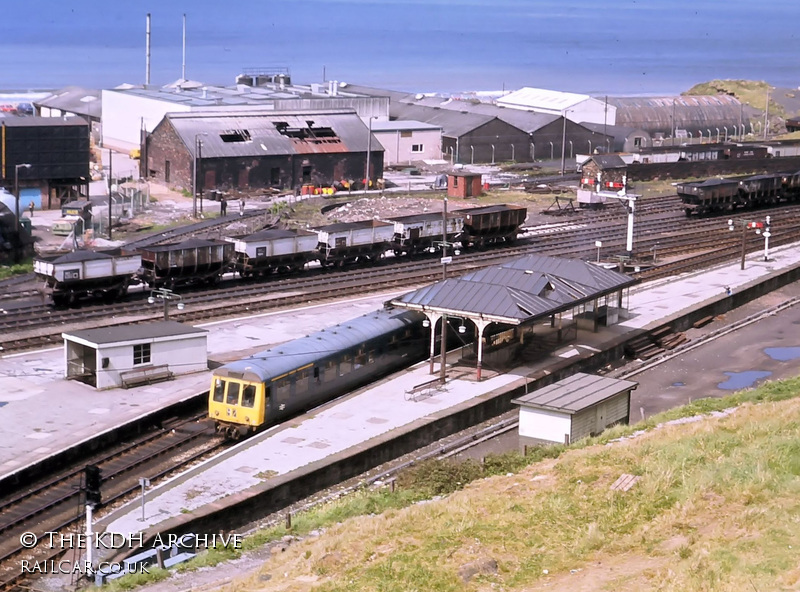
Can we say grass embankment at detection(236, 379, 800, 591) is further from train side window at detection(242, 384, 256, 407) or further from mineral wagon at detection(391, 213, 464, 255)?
mineral wagon at detection(391, 213, 464, 255)

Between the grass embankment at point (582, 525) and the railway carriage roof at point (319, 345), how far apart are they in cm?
644

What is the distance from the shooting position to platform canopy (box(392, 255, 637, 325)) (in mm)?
36438

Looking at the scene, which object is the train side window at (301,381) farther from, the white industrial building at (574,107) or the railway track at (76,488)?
the white industrial building at (574,107)

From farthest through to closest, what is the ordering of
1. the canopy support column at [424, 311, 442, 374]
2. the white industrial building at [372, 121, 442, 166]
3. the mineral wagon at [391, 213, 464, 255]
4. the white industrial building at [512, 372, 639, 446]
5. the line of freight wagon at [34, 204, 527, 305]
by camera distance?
the white industrial building at [372, 121, 442, 166] → the mineral wagon at [391, 213, 464, 255] → the line of freight wagon at [34, 204, 527, 305] → the canopy support column at [424, 311, 442, 374] → the white industrial building at [512, 372, 639, 446]

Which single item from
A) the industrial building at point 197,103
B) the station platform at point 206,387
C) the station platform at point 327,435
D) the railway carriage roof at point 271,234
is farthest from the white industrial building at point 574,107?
the station platform at point 327,435

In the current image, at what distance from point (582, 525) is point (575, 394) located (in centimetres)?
1104

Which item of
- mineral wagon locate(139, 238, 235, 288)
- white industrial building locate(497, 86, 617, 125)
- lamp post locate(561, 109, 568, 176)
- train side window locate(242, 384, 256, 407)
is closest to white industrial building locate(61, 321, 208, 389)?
train side window locate(242, 384, 256, 407)

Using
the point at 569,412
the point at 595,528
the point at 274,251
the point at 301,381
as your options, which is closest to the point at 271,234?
the point at 274,251

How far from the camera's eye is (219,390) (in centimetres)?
3175

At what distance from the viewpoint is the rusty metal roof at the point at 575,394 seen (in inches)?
1189

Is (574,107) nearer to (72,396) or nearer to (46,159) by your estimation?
(46,159)

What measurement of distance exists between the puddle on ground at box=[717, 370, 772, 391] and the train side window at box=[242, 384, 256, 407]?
53.6 ft

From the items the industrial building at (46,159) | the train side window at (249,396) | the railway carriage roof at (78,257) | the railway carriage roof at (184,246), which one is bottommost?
the train side window at (249,396)

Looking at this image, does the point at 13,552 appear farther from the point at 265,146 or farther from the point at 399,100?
the point at 399,100
